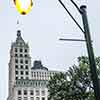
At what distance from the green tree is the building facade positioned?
11509cm

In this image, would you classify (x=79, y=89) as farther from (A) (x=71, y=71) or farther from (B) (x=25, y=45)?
(B) (x=25, y=45)

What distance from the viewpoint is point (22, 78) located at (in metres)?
175

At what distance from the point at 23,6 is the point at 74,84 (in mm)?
41342

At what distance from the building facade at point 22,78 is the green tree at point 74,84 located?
115 meters

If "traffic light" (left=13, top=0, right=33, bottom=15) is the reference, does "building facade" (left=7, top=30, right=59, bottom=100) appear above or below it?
above

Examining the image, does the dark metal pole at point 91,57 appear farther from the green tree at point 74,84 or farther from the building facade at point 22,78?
the building facade at point 22,78

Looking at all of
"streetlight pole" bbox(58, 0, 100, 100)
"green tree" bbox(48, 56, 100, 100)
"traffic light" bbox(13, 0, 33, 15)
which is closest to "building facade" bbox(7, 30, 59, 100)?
"green tree" bbox(48, 56, 100, 100)

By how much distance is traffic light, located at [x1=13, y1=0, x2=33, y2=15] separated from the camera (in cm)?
706

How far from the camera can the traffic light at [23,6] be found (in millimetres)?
7064

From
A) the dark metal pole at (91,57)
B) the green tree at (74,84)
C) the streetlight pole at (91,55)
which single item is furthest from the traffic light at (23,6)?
the green tree at (74,84)

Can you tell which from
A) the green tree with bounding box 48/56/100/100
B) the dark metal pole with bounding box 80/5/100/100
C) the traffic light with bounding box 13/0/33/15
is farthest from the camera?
the green tree with bounding box 48/56/100/100

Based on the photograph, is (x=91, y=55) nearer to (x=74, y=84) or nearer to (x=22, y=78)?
(x=74, y=84)

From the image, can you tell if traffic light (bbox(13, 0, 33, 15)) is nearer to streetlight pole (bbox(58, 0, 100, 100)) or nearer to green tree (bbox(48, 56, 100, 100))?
streetlight pole (bbox(58, 0, 100, 100))

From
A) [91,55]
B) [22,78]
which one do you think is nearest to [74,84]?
[91,55]
